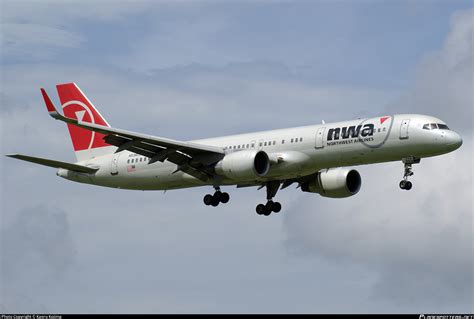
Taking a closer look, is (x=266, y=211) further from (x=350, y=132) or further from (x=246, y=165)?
(x=350, y=132)

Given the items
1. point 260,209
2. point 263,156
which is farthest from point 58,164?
point 263,156

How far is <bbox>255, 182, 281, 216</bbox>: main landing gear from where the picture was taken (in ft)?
212

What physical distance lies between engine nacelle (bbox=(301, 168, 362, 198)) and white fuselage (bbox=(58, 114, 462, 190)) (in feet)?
11.3

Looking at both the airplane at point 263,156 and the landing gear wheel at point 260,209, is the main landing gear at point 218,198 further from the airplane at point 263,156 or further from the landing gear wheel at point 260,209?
the landing gear wheel at point 260,209

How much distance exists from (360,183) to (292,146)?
7126mm

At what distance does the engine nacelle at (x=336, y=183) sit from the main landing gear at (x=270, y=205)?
6.81ft

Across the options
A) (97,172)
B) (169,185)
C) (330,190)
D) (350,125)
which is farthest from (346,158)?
(97,172)

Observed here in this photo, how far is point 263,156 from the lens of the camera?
2308 inches

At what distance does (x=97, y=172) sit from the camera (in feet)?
217

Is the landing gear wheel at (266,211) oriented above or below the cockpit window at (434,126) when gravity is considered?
above

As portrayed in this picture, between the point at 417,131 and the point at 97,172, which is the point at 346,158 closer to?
the point at 417,131

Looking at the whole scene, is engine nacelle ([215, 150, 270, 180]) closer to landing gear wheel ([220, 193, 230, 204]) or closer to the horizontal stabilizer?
landing gear wheel ([220, 193, 230, 204])

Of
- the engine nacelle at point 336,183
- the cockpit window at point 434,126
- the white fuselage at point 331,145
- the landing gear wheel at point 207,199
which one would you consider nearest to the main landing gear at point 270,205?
the white fuselage at point 331,145

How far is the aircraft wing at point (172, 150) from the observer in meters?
58.6
